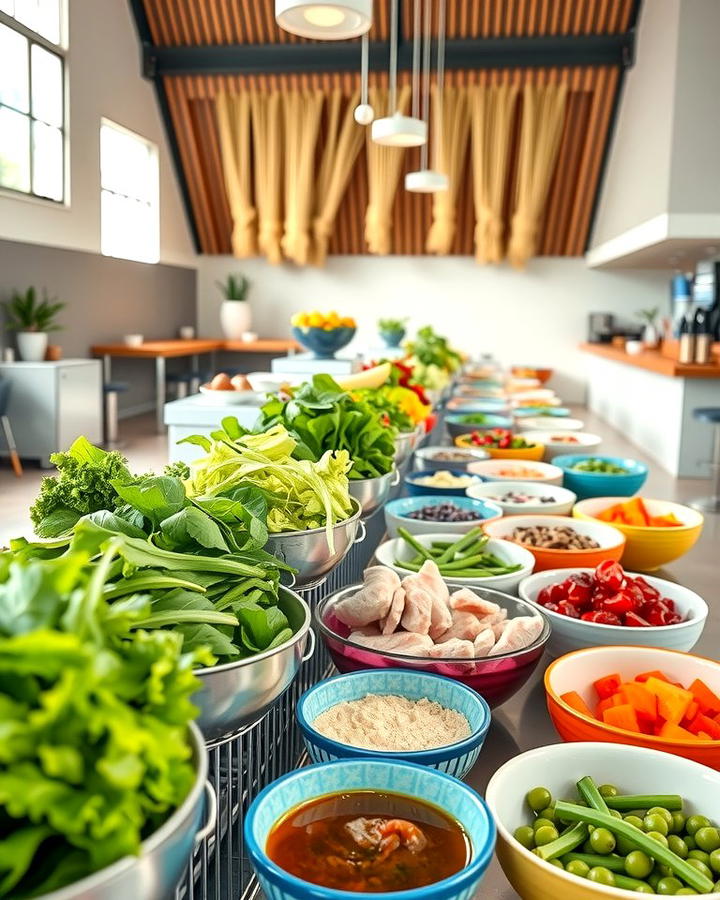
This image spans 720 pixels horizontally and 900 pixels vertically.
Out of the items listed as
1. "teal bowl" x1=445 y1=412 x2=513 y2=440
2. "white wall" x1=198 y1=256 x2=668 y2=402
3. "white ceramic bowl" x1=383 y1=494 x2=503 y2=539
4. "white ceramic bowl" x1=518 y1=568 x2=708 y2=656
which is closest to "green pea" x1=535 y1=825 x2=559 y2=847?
"white ceramic bowl" x1=518 y1=568 x2=708 y2=656

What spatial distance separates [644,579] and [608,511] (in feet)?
2.49

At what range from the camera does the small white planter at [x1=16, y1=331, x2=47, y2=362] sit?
25.6 ft

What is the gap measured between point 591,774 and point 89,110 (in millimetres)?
9136

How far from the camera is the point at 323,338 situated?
3.79 m

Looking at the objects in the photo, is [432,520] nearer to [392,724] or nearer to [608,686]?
[608,686]

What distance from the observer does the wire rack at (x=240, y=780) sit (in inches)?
42.4

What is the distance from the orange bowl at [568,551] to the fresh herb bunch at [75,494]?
1.14 m

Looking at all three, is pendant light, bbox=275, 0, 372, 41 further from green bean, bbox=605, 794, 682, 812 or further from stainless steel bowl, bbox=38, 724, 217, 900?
stainless steel bowl, bbox=38, 724, 217, 900

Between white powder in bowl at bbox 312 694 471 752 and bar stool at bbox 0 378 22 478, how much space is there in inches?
235

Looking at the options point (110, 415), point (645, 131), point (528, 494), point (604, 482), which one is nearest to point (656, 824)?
point (528, 494)

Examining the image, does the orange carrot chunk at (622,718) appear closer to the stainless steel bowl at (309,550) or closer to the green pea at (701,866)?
the green pea at (701,866)

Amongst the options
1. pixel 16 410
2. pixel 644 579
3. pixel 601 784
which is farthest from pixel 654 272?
pixel 601 784

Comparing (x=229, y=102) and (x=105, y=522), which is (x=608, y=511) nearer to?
(x=105, y=522)

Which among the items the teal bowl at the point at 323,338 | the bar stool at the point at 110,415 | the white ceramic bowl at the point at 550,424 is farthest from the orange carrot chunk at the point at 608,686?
the bar stool at the point at 110,415
